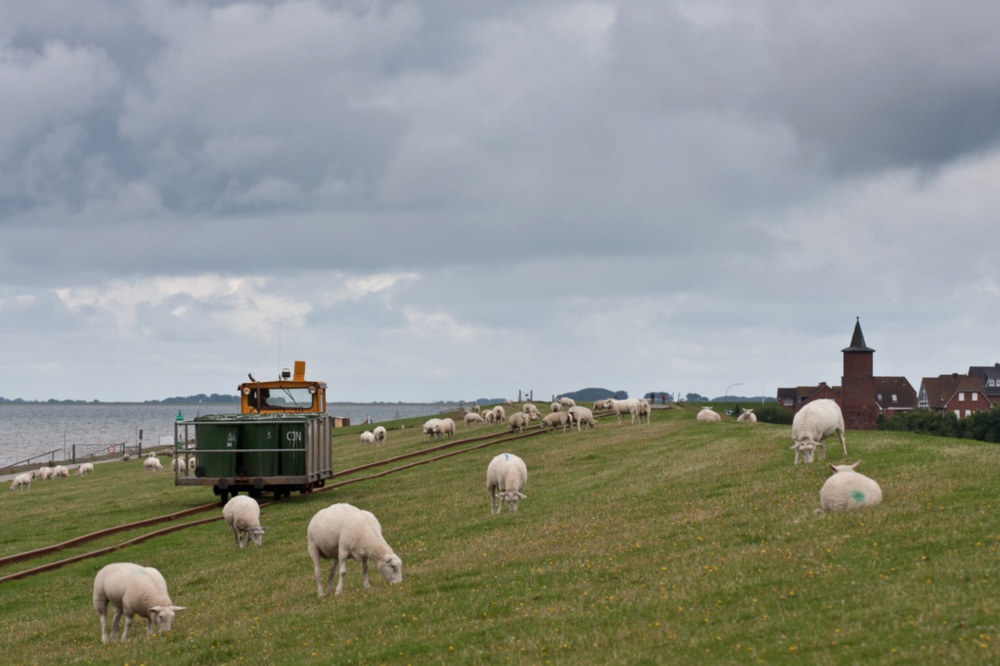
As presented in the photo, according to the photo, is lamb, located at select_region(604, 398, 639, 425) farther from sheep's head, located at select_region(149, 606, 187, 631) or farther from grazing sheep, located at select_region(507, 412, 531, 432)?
sheep's head, located at select_region(149, 606, 187, 631)

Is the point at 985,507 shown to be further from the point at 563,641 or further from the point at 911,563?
the point at 563,641

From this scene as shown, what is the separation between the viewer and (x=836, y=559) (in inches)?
521

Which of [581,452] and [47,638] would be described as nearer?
[47,638]

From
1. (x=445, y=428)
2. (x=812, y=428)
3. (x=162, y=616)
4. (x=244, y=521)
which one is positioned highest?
(x=812, y=428)

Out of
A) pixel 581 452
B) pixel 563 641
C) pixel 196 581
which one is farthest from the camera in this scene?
pixel 581 452

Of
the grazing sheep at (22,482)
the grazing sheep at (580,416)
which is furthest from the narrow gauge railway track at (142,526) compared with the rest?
the grazing sheep at (22,482)

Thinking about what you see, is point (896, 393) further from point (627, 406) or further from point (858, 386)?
point (627, 406)

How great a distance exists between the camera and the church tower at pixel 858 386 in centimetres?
11825

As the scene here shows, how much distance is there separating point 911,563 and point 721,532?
486 cm

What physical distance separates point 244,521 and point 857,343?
382 feet

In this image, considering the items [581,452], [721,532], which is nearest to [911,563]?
[721,532]

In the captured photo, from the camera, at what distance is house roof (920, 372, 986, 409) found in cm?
13290

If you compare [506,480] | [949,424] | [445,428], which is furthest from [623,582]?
[949,424]

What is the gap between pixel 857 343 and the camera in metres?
123
